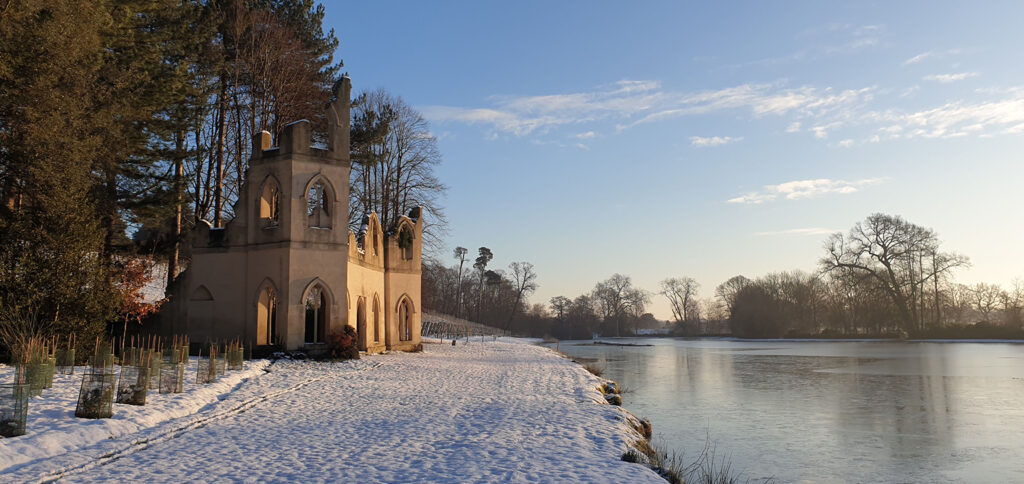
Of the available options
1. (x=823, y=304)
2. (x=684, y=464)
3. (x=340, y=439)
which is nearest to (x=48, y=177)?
(x=340, y=439)

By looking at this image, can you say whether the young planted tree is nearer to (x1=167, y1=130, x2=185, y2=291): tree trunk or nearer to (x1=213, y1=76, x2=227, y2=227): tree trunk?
(x1=167, y1=130, x2=185, y2=291): tree trunk

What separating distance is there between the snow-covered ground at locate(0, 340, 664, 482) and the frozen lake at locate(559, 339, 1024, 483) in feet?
7.61

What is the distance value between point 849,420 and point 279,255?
53.8 ft

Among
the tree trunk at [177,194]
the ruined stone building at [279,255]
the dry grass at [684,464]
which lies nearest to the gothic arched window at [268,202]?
the ruined stone building at [279,255]

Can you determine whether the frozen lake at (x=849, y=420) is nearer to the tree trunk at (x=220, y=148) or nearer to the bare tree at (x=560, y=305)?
the tree trunk at (x=220, y=148)

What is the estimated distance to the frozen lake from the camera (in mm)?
10070

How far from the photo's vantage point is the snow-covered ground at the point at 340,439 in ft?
23.4

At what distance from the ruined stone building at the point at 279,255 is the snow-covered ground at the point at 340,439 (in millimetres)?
6302

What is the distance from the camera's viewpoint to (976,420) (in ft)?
45.9

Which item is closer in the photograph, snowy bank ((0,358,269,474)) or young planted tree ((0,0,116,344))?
snowy bank ((0,358,269,474))

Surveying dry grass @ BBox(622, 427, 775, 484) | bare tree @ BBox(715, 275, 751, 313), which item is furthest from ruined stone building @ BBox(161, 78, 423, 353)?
bare tree @ BBox(715, 275, 751, 313)

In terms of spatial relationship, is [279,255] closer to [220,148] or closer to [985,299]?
[220,148]

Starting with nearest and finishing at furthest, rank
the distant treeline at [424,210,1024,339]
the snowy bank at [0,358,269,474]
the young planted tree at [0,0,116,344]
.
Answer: the snowy bank at [0,358,269,474]
the young planted tree at [0,0,116,344]
the distant treeline at [424,210,1024,339]

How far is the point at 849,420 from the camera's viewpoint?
46.2 feet
